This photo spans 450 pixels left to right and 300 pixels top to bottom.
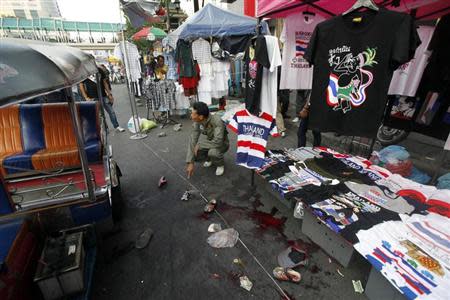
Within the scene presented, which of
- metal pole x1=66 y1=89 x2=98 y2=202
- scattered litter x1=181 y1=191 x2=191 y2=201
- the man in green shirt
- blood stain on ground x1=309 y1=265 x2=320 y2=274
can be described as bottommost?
blood stain on ground x1=309 y1=265 x2=320 y2=274

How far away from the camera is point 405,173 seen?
3867 mm

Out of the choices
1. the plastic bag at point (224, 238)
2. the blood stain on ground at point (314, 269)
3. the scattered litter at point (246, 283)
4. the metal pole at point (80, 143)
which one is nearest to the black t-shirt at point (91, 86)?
the metal pole at point (80, 143)

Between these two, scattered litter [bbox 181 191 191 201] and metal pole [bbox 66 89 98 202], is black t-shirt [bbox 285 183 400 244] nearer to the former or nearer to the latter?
scattered litter [bbox 181 191 191 201]

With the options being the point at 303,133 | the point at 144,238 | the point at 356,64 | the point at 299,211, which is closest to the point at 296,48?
the point at 303,133

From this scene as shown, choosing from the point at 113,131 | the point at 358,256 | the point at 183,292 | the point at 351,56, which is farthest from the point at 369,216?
the point at 113,131

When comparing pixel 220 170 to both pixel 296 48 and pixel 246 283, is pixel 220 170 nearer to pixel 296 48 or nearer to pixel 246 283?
pixel 246 283

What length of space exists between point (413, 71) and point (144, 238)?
4909 millimetres

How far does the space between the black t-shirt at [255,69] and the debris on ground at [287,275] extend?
2138 millimetres

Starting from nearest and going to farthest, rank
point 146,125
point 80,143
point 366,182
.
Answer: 1. point 80,143
2. point 366,182
3. point 146,125

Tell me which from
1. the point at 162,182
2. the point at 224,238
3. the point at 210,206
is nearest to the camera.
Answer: the point at 224,238

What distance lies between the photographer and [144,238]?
2.94m

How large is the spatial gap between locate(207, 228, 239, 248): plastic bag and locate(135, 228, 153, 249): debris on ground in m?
0.80

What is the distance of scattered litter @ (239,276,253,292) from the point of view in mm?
2273

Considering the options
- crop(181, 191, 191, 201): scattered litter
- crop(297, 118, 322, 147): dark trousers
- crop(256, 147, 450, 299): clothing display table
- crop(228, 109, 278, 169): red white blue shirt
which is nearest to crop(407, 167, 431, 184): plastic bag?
crop(256, 147, 450, 299): clothing display table
